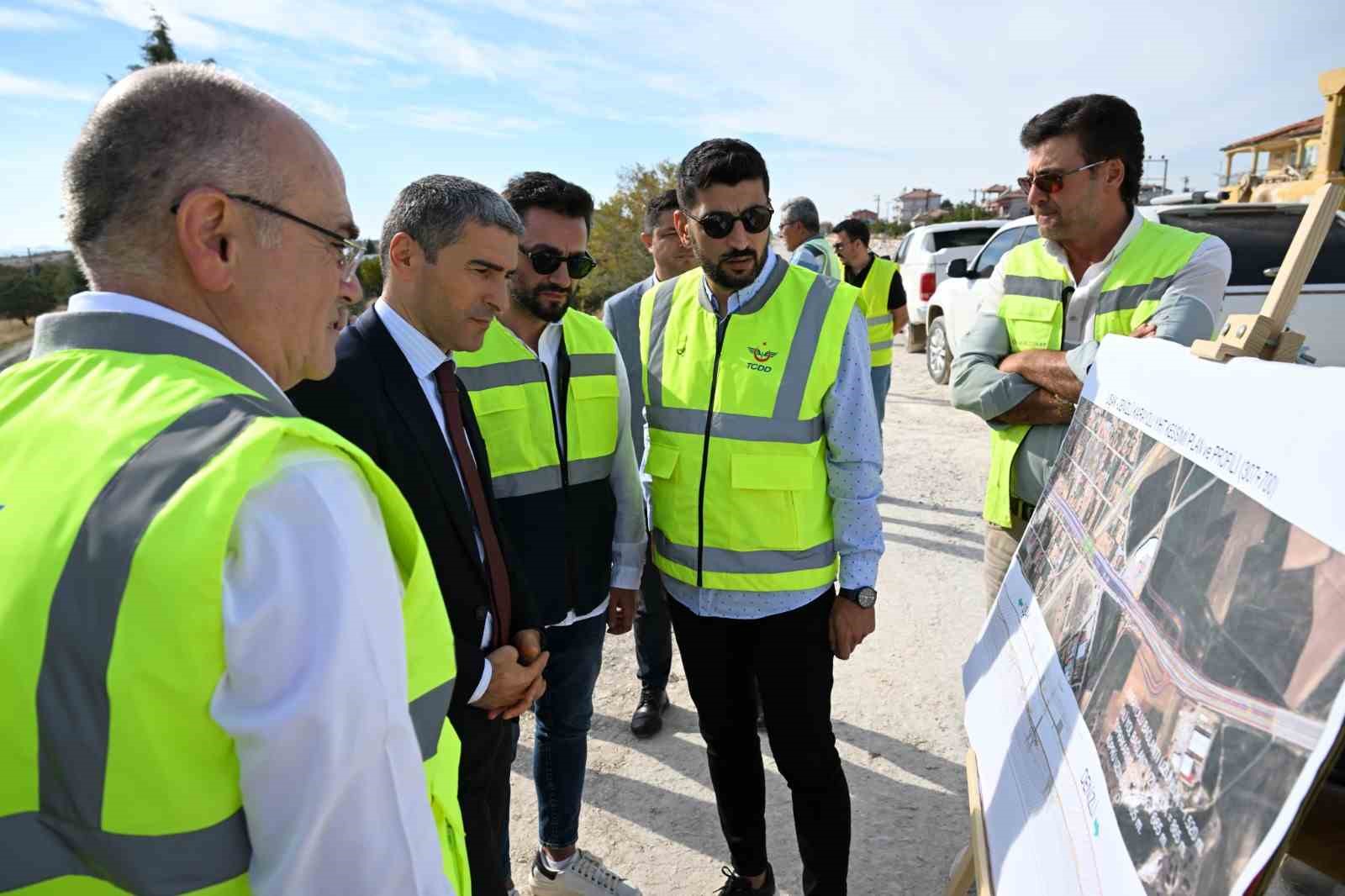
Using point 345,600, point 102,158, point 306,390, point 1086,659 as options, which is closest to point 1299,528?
point 1086,659

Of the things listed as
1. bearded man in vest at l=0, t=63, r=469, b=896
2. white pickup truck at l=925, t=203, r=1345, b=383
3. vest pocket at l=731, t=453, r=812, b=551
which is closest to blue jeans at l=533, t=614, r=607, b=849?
vest pocket at l=731, t=453, r=812, b=551

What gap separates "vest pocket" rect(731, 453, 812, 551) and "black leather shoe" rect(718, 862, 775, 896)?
108 cm

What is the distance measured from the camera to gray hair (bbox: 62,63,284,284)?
35.9 inches

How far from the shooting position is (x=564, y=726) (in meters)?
2.43

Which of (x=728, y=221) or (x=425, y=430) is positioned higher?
(x=728, y=221)

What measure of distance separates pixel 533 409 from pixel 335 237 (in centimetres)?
124

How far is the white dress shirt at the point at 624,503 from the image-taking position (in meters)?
2.46

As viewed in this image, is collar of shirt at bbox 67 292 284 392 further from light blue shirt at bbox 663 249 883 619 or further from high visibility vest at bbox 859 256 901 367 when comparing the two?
high visibility vest at bbox 859 256 901 367

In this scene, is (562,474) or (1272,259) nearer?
(562,474)

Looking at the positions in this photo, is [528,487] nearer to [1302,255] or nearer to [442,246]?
[442,246]

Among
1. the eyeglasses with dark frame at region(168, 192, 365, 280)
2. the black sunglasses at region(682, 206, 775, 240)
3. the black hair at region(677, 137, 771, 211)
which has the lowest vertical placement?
the eyeglasses with dark frame at region(168, 192, 365, 280)

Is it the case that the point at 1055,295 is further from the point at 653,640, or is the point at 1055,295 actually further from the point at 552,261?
the point at 653,640

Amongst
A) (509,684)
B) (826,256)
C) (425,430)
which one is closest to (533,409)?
(425,430)

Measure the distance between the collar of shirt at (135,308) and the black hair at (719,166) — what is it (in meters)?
1.59
